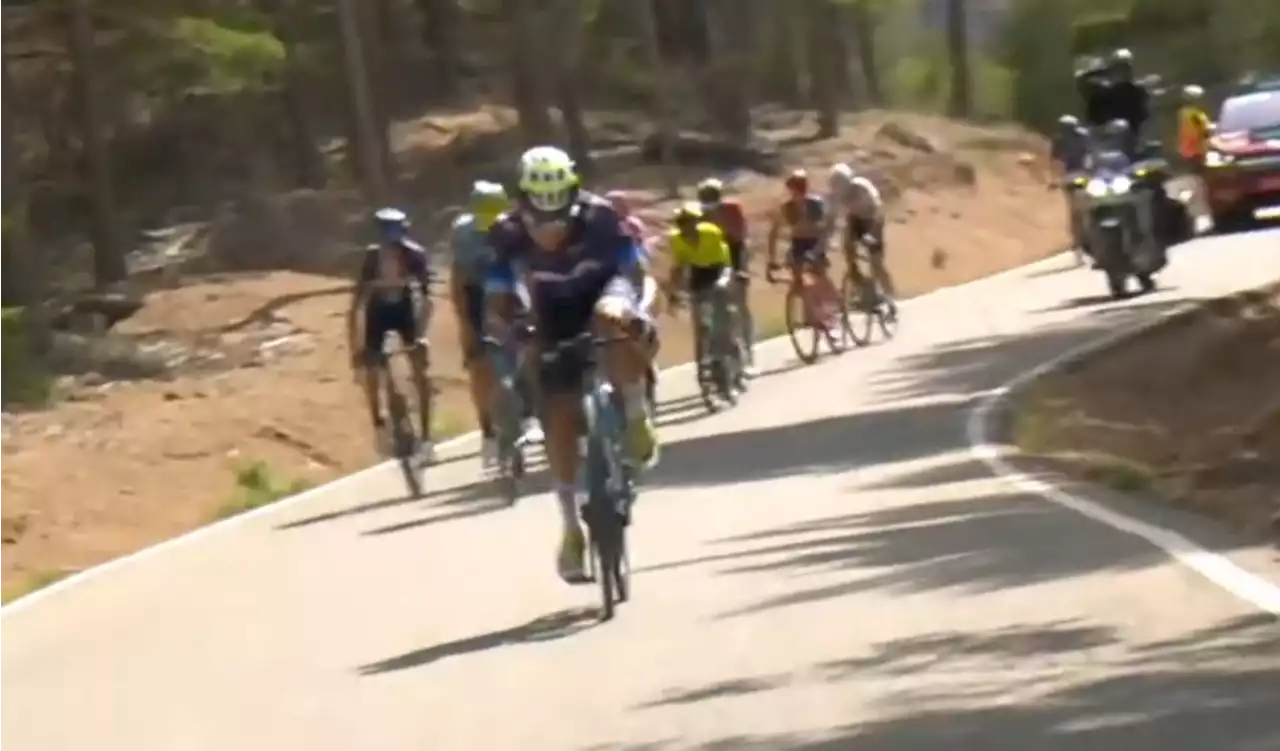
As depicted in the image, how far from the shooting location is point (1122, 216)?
105 ft

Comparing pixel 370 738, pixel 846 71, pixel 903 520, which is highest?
pixel 370 738

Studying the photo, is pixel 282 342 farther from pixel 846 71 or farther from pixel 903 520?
pixel 846 71

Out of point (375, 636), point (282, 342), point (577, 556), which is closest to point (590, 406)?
point (577, 556)

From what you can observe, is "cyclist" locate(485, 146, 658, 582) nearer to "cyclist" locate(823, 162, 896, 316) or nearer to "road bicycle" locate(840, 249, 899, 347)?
"cyclist" locate(823, 162, 896, 316)

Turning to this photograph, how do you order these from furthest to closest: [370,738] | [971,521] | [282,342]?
[282,342] → [971,521] → [370,738]

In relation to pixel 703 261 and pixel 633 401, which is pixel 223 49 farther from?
pixel 633 401

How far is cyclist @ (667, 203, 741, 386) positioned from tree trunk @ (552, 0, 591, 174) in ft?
57.3

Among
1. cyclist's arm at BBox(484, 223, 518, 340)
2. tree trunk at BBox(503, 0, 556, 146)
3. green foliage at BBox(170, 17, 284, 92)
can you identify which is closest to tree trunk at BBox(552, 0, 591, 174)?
tree trunk at BBox(503, 0, 556, 146)

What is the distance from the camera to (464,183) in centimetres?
4631

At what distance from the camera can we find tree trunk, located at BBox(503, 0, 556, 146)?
43656 millimetres

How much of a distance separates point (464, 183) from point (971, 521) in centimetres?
3004

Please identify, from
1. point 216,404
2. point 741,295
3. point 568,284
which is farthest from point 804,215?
point 568,284

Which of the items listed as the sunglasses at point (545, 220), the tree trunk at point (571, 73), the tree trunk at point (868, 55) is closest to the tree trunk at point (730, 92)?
the tree trunk at point (571, 73)

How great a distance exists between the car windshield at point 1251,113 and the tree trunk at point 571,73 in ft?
31.0
